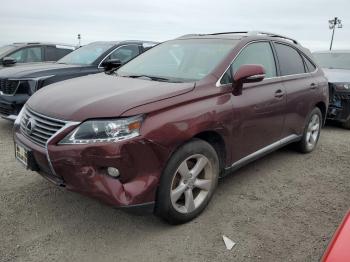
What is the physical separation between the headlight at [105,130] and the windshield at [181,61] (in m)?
0.88

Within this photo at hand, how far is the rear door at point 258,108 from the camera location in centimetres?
347

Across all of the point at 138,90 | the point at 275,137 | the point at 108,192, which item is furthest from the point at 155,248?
the point at 275,137

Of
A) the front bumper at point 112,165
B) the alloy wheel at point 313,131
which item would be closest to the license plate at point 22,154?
the front bumper at point 112,165

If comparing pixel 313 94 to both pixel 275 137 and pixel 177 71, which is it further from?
pixel 177 71

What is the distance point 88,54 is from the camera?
7.02 metres

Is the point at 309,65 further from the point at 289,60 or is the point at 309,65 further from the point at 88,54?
the point at 88,54

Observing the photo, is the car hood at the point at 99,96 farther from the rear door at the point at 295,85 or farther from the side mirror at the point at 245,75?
the rear door at the point at 295,85

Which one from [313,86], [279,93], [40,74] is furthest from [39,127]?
[313,86]

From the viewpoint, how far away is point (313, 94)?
16.1 ft

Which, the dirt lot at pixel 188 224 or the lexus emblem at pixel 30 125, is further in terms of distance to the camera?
the lexus emblem at pixel 30 125

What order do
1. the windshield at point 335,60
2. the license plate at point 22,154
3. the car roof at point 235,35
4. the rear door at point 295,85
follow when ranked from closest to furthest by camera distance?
1. the license plate at point 22,154
2. the car roof at point 235,35
3. the rear door at point 295,85
4. the windshield at point 335,60

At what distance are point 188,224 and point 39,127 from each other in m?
1.50

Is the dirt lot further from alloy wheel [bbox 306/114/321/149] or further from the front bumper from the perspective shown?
alloy wheel [bbox 306/114/321/149]

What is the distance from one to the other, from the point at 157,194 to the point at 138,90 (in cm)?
87
